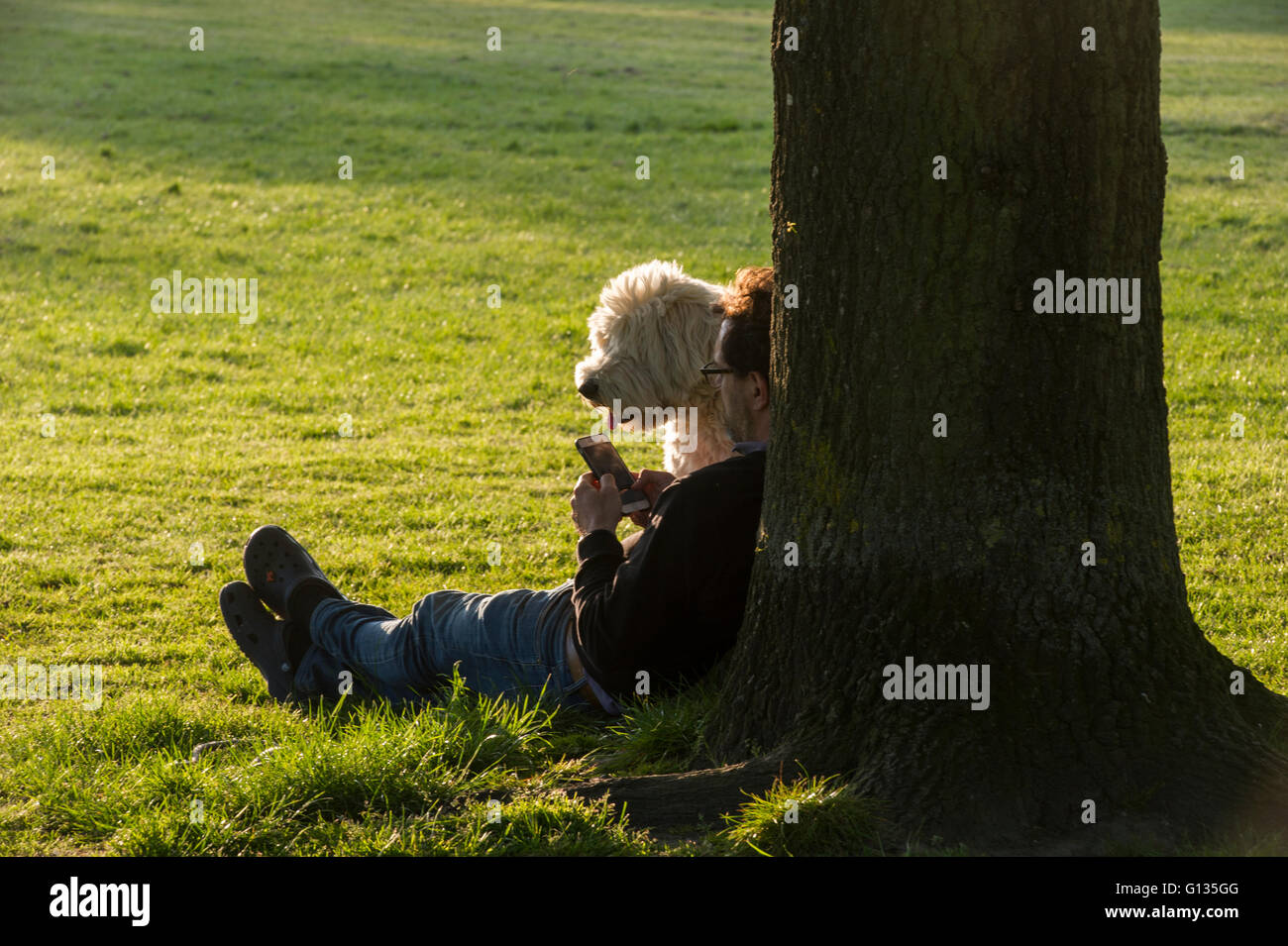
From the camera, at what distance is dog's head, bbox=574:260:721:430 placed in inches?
187

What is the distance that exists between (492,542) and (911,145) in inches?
172

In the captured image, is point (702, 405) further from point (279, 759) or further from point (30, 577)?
point (30, 577)

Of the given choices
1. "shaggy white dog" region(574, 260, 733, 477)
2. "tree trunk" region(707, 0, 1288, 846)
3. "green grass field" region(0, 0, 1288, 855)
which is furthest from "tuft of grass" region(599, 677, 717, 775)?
"shaggy white dog" region(574, 260, 733, 477)

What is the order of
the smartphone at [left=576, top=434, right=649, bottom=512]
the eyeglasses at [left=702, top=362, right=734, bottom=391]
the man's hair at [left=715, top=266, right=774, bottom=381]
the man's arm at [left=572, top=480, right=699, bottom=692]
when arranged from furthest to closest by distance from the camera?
the smartphone at [left=576, top=434, right=649, bottom=512]
the eyeglasses at [left=702, top=362, right=734, bottom=391]
the man's hair at [left=715, top=266, right=774, bottom=381]
the man's arm at [left=572, top=480, right=699, bottom=692]

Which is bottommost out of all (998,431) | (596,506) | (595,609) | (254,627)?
(254,627)

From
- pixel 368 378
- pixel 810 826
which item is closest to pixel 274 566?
pixel 810 826

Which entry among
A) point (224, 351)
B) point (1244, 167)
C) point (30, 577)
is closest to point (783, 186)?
point (30, 577)

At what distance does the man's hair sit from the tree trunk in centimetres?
60

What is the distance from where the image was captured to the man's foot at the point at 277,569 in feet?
17.4

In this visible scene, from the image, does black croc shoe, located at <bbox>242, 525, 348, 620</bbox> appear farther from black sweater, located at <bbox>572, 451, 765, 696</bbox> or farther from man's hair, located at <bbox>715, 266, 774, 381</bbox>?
man's hair, located at <bbox>715, 266, 774, 381</bbox>

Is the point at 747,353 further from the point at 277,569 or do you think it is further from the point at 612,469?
the point at 277,569

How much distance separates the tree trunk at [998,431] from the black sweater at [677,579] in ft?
1.60

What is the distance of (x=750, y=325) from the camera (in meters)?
4.27

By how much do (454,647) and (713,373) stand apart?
4.35 feet
